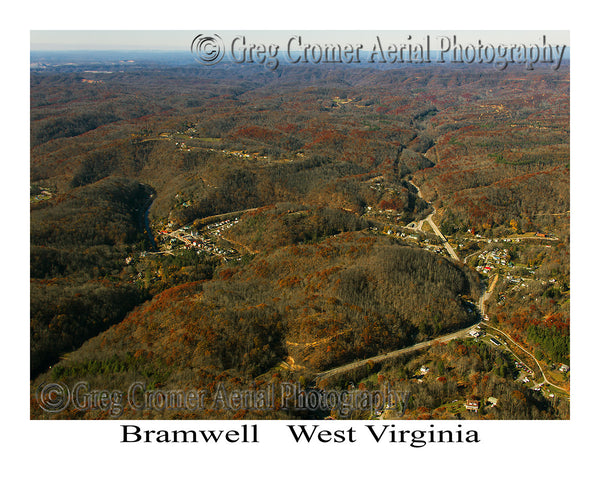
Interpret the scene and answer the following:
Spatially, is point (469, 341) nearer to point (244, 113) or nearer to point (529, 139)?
point (529, 139)

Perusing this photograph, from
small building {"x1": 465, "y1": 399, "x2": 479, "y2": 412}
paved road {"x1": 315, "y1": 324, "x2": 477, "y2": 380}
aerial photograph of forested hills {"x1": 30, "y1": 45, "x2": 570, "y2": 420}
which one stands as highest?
aerial photograph of forested hills {"x1": 30, "y1": 45, "x2": 570, "y2": 420}

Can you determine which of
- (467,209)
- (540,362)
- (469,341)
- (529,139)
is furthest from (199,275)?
(529,139)

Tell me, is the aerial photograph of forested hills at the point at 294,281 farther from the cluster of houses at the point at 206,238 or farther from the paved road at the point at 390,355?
the cluster of houses at the point at 206,238

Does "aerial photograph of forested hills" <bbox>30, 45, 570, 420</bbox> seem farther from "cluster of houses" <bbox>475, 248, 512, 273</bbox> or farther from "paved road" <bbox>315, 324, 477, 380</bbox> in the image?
"cluster of houses" <bbox>475, 248, 512, 273</bbox>

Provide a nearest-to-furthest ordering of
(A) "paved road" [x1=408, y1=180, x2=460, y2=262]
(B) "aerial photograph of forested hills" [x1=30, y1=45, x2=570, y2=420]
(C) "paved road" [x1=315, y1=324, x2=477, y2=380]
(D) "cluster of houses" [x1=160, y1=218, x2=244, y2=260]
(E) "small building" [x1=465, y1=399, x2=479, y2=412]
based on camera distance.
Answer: (E) "small building" [x1=465, y1=399, x2=479, y2=412] < (B) "aerial photograph of forested hills" [x1=30, y1=45, x2=570, y2=420] < (C) "paved road" [x1=315, y1=324, x2=477, y2=380] < (D) "cluster of houses" [x1=160, y1=218, x2=244, y2=260] < (A) "paved road" [x1=408, y1=180, x2=460, y2=262]

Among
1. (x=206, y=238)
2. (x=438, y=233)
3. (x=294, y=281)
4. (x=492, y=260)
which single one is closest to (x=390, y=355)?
(x=294, y=281)

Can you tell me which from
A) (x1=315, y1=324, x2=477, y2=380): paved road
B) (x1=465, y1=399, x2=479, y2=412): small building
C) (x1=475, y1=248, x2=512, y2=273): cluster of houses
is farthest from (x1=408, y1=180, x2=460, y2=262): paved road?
(x1=465, y1=399, x2=479, y2=412): small building

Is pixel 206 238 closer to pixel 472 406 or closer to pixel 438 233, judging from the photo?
pixel 438 233

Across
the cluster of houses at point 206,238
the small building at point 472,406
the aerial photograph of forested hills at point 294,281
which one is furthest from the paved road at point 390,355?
the cluster of houses at point 206,238
